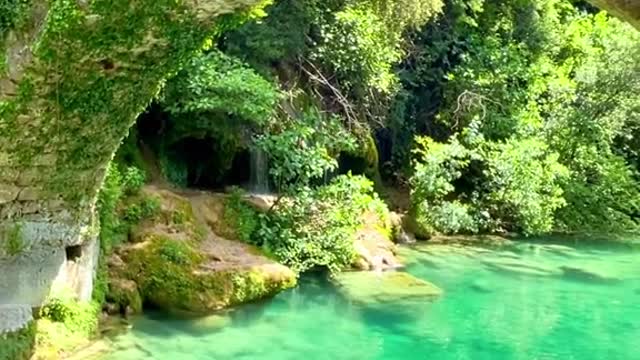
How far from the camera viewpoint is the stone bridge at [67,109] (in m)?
5.75

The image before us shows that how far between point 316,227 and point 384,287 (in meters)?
1.23

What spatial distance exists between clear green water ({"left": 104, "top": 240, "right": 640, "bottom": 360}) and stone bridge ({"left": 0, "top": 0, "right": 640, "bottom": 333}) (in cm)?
104

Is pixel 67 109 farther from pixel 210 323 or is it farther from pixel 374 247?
pixel 374 247

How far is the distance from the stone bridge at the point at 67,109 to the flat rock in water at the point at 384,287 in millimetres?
3482

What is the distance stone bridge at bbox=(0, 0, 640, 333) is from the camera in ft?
18.9

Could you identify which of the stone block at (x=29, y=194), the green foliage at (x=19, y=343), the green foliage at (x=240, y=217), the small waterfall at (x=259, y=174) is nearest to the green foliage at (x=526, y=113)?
the small waterfall at (x=259, y=174)

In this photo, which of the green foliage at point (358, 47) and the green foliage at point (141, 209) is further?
the green foliage at point (358, 47)

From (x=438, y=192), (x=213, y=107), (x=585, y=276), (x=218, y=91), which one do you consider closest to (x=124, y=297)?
(x=213, y=107)

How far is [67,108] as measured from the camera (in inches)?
257

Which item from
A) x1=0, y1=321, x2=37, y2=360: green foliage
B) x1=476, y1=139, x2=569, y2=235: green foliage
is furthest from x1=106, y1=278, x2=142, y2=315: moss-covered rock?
x1=476, y1=139, x2=569, y2=235: green foliage

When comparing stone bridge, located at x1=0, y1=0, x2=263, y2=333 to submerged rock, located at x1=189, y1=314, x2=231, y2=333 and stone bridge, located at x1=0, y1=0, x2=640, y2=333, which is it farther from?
submerged rock, located at x1=189, y1=314, x2=231, y2=333

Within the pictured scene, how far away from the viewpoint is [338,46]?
13484mm

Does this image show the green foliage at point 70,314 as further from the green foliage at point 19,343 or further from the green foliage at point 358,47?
the green foliage at point 358,47

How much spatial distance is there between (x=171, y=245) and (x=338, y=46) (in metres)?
5.46
